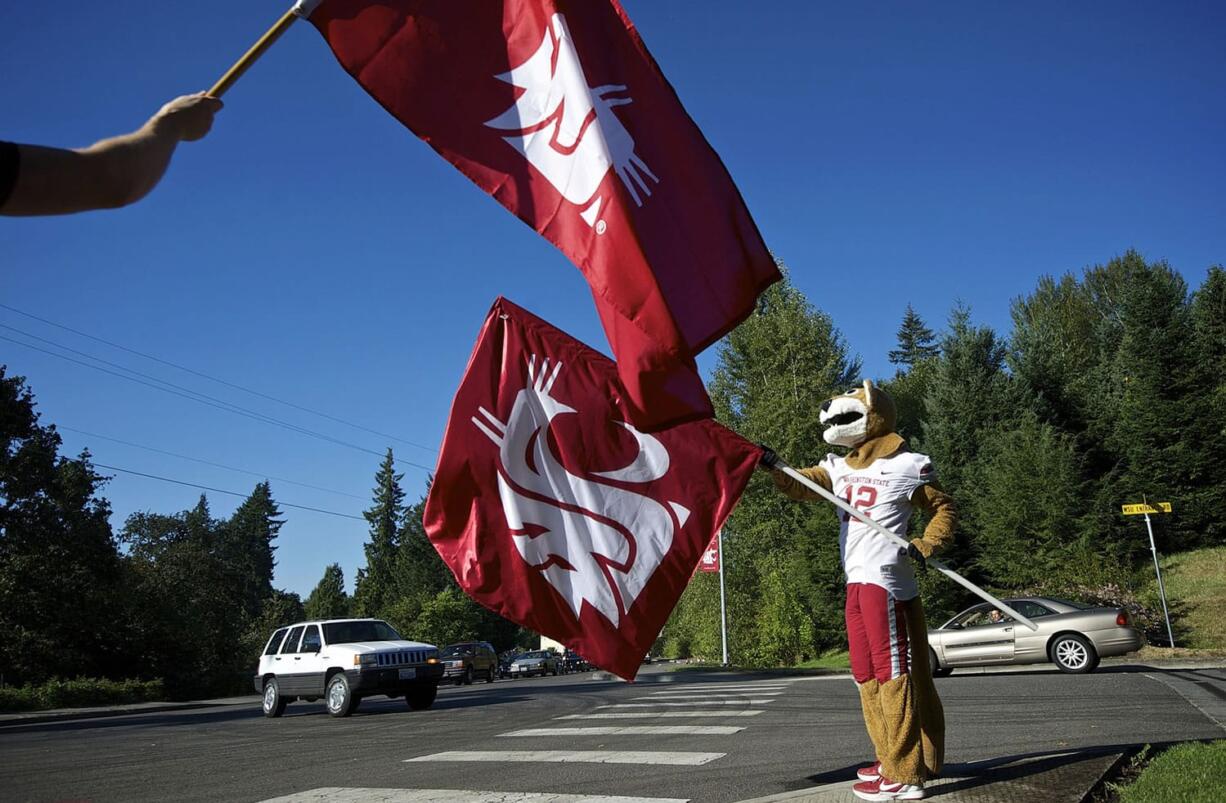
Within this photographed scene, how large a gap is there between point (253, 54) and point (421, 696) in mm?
15137

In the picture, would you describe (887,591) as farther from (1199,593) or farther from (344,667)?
(1199,593)

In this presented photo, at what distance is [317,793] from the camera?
6.36m

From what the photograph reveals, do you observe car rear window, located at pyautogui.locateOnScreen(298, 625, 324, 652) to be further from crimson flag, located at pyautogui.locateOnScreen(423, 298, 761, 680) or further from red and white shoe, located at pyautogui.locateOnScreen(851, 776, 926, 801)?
red and white shoe, located at pyautogui.locateOnScreen(851, 776, 926, 801)

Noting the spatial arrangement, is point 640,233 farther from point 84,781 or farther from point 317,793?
point 84,781

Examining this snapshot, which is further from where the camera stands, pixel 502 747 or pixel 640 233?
pixel 502 747

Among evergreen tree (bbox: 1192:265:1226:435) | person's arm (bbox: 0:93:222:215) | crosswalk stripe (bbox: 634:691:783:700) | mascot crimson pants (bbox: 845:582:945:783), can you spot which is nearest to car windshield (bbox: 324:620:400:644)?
crosswalk stripe (bbox: 634:691:783:700)

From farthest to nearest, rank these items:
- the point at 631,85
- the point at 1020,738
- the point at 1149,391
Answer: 1. the point at 1149,391
2. the point at 1020,738
3. the point at 631,85

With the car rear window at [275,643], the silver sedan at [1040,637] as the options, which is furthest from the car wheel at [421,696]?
the silver sedan at [1040,637]

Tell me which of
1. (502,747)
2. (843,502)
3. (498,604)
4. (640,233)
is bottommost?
(502,747)

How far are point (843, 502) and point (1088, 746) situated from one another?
2915 mm

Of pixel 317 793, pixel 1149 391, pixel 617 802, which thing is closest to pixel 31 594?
pixel 317 793

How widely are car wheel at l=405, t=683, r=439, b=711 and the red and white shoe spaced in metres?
12.6

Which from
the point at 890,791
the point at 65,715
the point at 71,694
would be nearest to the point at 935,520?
the point at 890,791

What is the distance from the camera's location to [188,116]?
2.11m
